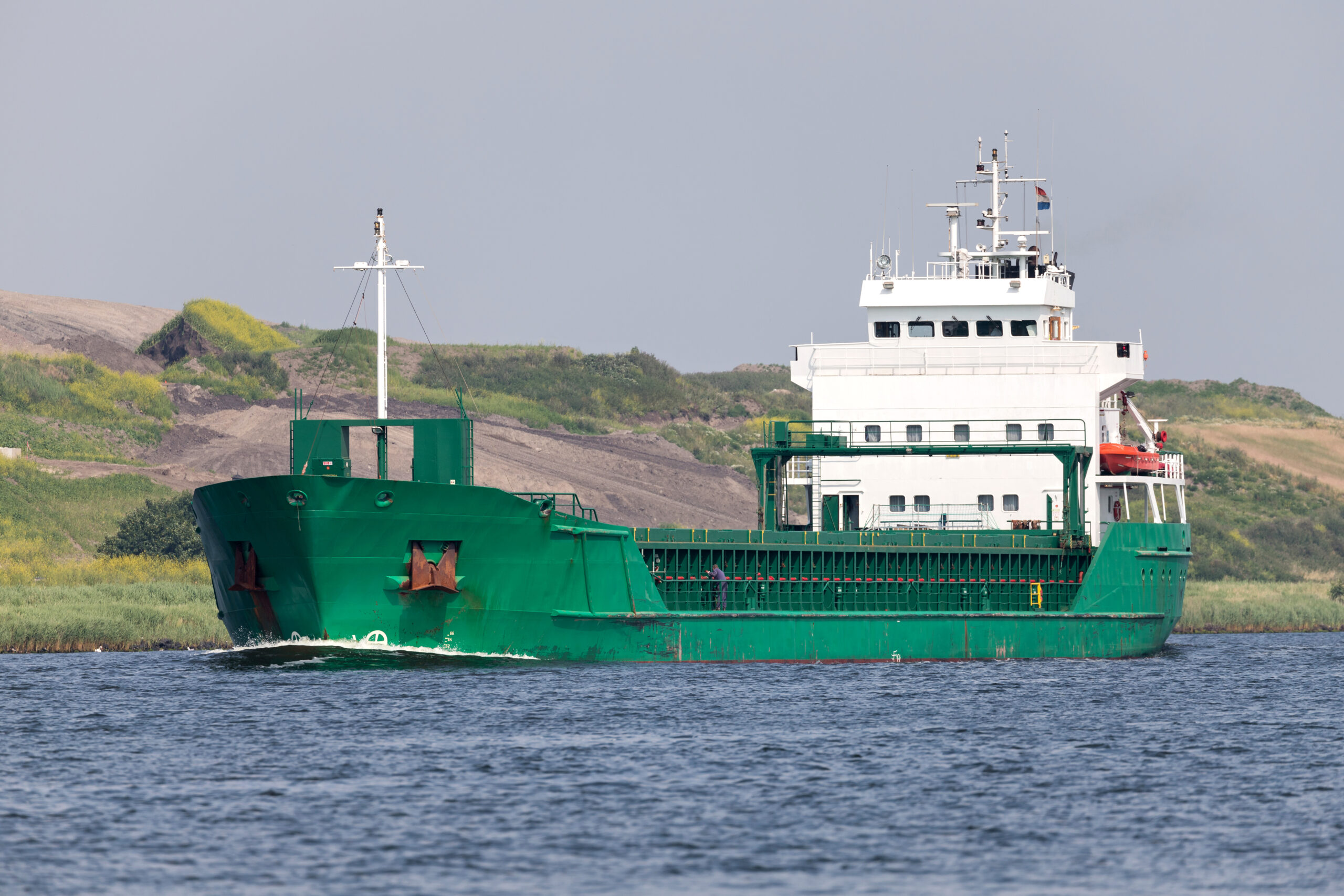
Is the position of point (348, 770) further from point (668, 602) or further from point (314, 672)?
point (668, 602)

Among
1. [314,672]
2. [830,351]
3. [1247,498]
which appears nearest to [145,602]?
[314,672]

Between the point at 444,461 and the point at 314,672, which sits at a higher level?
the point at 444,461

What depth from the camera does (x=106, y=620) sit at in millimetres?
41719

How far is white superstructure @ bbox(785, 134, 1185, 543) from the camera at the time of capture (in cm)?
4184

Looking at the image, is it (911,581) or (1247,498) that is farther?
(1247,498)

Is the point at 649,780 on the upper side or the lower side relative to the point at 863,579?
lower

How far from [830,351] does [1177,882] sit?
26.5 metres

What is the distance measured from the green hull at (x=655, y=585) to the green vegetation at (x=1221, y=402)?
275ft

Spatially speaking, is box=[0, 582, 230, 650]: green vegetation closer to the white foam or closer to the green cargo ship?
the green cargo ship

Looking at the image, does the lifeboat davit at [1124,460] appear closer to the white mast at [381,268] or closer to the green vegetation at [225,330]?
the white mast at [381,268]

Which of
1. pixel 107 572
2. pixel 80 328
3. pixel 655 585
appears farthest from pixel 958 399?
pixel 80 328

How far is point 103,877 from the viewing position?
17.4 meters

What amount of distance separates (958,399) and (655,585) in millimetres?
10655

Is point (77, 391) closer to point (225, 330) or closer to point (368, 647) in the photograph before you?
point (225, 330)
